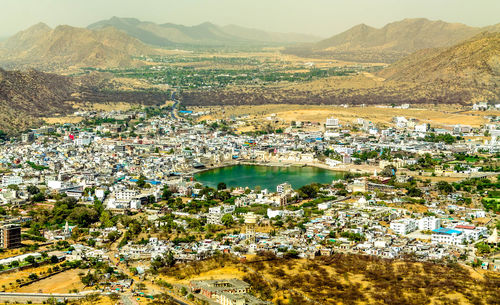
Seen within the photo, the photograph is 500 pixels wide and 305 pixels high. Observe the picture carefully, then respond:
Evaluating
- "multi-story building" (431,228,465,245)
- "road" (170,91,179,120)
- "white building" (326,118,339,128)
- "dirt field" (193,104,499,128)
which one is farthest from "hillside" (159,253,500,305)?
"road" (170,91,179,120)

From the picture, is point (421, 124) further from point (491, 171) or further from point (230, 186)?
point (230, 186)

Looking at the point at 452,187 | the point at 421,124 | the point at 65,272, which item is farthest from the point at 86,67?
the point at 65,272

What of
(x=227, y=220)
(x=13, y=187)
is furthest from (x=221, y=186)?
(x=13, y=187)

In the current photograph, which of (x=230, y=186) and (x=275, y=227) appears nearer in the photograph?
(x=275, y=227)

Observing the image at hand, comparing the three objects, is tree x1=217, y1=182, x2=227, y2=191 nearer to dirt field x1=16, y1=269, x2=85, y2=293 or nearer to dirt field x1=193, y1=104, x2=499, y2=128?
dirt field x1=16, y1=269, x2=85, y2=293

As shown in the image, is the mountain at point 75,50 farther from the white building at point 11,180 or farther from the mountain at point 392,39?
the white building at point 11,180

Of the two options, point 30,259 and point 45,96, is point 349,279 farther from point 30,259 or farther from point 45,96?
point 45,96
